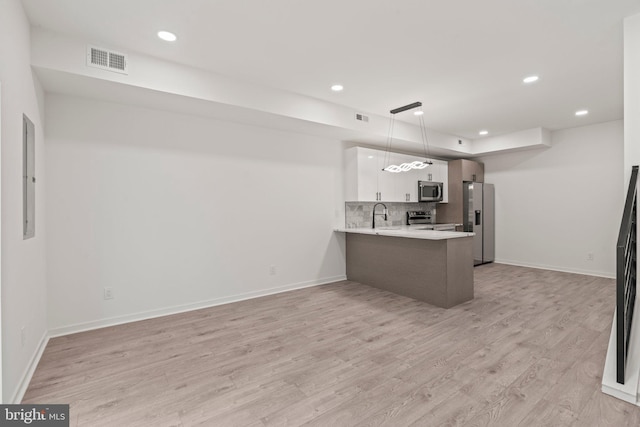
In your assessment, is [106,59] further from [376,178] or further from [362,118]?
[376,178]

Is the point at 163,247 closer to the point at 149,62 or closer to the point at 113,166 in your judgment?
the point at 113,166

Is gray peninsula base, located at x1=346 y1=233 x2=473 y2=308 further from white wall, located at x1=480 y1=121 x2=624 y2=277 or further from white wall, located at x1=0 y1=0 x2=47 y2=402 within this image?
white wall, located at x1=0 y1=0 x2=47 y2=402

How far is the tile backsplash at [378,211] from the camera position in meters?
5.63

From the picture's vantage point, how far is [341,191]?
549 centimetres

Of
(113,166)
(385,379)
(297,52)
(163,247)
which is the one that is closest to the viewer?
(385,379)

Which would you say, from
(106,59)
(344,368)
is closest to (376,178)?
(344,368)

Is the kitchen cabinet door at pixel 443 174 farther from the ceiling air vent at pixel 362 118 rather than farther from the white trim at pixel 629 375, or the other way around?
the white trim at pixel 629 375

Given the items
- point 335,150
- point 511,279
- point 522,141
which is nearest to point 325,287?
point 335,150

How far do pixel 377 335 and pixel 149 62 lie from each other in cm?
350

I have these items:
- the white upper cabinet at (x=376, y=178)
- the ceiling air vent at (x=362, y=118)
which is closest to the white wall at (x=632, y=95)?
the ceiling air vent at (x=362, y=118)

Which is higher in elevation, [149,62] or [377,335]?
[149,62]

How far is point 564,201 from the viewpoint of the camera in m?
5.89

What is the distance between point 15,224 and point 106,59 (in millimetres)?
1686

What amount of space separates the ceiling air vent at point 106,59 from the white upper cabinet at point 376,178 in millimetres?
3442
